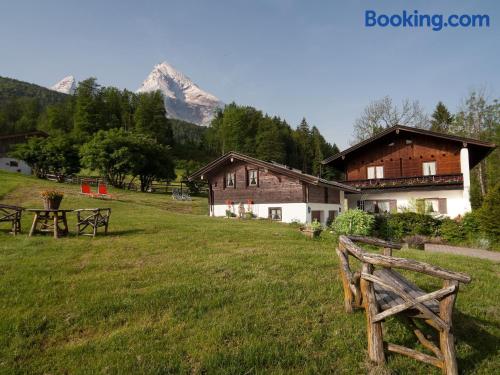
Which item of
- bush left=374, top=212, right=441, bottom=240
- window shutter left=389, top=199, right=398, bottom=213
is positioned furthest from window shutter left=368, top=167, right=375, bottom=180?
bush left=374, top=212, right=441, bottom=240

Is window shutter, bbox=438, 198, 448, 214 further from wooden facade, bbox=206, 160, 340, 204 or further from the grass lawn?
the grass lawn

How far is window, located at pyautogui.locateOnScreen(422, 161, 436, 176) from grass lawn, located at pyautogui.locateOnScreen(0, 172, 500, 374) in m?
23.7

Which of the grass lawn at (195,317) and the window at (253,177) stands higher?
the window at (253,177)

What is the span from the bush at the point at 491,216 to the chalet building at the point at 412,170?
28.9ft

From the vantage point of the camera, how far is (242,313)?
16.1 feet

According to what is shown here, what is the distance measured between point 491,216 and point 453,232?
2.65 meters

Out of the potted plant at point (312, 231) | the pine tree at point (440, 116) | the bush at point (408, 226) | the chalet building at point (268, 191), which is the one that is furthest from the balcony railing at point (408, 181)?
the pine tree at point (440, 116)

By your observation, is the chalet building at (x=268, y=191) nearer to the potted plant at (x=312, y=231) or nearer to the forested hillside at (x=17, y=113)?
the potted plant at (x=312, y=231)

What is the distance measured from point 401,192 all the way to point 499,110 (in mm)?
22466

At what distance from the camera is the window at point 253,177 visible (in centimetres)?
2745

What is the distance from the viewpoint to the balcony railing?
27219mm

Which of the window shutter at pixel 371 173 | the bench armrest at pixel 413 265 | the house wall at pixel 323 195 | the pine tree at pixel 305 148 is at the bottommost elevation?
the bench armrest at pixel 413 265

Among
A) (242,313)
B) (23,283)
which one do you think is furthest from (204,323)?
(23,283)

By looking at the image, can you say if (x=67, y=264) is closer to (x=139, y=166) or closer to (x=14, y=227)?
(x=14, y=227)
